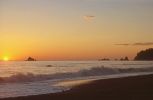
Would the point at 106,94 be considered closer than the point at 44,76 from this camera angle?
Yes

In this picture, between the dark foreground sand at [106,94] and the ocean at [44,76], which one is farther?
the ocean at [44,76]

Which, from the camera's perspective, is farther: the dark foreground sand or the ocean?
the ocean

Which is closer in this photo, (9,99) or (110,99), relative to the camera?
(110,99)

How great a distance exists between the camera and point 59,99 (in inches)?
688

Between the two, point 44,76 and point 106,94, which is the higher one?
point 44,76

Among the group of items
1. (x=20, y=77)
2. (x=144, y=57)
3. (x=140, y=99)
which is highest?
(x=144, y=57)

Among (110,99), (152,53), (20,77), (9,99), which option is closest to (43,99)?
(9,99)

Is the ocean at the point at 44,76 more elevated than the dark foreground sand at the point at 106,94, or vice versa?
the ocean at the point at 44,76

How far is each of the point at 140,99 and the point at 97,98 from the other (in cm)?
231

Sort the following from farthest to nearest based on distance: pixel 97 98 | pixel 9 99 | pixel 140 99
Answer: pixel 9 99 → pixel 97 98 → pixel 140 99

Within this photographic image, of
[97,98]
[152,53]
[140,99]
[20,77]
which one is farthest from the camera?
[152,53]

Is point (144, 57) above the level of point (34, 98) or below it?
above

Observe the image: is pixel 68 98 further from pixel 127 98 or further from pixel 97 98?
pixel 127 98

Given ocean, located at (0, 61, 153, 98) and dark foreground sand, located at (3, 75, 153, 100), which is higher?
ocean, located at (0, 61, 153, 98)
